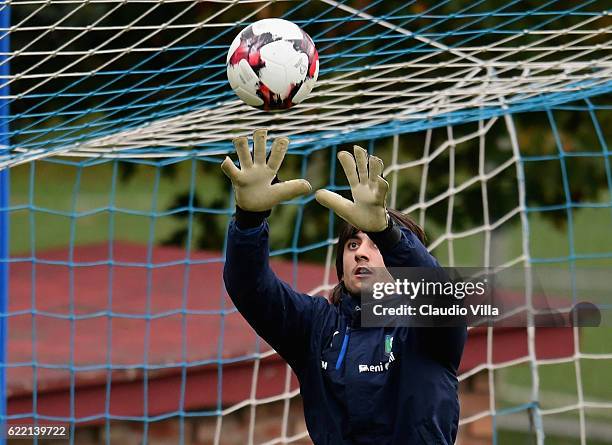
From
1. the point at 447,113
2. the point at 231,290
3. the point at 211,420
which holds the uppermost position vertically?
the point at 447,113

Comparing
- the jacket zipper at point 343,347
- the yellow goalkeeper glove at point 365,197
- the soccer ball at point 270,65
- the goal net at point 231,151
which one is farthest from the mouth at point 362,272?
the goal net at point 231,151

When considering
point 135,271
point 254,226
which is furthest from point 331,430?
point 135,271

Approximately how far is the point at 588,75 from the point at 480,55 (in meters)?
1.57

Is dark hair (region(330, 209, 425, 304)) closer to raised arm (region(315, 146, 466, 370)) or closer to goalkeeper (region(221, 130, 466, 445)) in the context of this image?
goalkeeper (region(221, 130, 466, 445))

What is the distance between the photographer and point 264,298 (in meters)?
2.91

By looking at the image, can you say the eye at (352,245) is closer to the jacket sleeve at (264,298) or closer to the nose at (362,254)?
the nose at (362,254)

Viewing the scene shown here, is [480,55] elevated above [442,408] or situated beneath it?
elevated above

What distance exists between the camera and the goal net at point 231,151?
414 cm

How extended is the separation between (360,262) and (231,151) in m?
1.81

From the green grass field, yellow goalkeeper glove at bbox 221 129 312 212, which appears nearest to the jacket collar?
yellow goalkeeper glove at bbox 221 129 312 212

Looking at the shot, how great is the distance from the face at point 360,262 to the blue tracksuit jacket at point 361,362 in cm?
5

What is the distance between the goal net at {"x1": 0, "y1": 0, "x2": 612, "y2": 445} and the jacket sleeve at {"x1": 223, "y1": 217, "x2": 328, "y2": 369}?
90 centimetres

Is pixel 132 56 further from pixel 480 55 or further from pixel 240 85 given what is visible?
pixel 240 85

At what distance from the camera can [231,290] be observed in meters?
2.89
